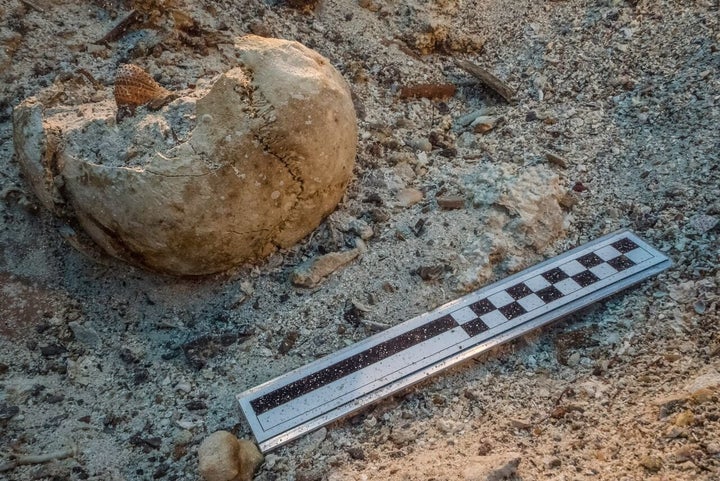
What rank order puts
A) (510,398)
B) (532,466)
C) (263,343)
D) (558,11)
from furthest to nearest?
1. (558,11)
2. (263,343)
3. (510,398)
4. (532,466)

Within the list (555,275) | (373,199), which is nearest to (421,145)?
(373,199)

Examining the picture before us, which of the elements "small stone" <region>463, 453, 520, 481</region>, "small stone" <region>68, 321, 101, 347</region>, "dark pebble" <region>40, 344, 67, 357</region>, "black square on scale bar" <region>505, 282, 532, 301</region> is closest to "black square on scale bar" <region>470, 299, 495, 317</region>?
"black square on scale bar" <region>505, 282, 532, 301</region>

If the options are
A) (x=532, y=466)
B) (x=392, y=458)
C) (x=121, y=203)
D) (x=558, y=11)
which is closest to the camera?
(x=532, y=466)

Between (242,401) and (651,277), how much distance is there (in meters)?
1.69

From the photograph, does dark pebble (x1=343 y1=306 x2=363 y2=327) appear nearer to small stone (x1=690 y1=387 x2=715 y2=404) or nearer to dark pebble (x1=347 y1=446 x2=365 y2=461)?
dark pebble (x1=347 y1=446 x2=365 y2=461)

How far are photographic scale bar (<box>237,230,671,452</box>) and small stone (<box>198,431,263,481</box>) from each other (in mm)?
57

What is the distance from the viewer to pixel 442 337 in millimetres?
2479

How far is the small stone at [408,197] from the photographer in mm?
3039

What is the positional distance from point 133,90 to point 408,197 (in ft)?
4.35

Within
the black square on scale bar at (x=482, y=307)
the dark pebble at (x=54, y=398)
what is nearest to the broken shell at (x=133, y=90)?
the dark pebble at (x=54, y=398)

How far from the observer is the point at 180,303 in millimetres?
2736

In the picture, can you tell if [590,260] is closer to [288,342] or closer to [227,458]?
[288,342]

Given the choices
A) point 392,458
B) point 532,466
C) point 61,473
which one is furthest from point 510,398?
point 61,473

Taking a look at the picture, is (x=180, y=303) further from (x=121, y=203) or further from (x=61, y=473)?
(x=61, y=473)
